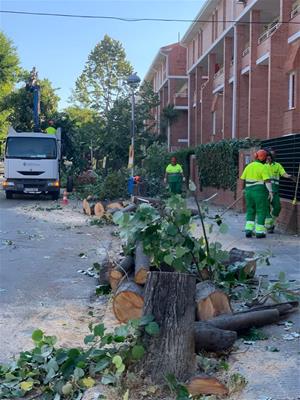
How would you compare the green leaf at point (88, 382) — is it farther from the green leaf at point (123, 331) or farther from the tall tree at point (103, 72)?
the tall tree at point (103, 72)

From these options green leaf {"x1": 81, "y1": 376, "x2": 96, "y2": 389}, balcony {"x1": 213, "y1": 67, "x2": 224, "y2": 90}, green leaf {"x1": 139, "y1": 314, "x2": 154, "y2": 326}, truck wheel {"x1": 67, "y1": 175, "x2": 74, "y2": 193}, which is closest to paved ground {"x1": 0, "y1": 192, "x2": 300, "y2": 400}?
green leaf {"x1": 139, "y1": 314, "x2": 154, "y2": 326}

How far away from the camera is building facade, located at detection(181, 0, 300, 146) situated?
21281mm

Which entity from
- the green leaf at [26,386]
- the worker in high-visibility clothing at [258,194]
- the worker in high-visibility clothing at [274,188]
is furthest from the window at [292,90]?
the green leaf at [26,386]

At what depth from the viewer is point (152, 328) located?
396 centimetres

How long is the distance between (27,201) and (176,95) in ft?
80.0

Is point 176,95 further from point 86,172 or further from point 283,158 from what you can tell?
point 283,158

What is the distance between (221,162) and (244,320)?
15733 mm

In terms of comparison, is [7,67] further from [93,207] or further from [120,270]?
[120,270]

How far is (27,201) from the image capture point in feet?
72.3

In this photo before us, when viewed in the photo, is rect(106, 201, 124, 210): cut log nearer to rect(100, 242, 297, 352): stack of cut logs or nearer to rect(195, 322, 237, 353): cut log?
rect(100, 242, 297, 352): stack of cut logs

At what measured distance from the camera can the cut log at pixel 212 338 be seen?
435 cm

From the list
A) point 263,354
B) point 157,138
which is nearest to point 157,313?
point 263,354

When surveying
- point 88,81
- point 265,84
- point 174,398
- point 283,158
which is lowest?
point 174,398

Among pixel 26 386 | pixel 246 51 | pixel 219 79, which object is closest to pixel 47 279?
pixel 26 386
